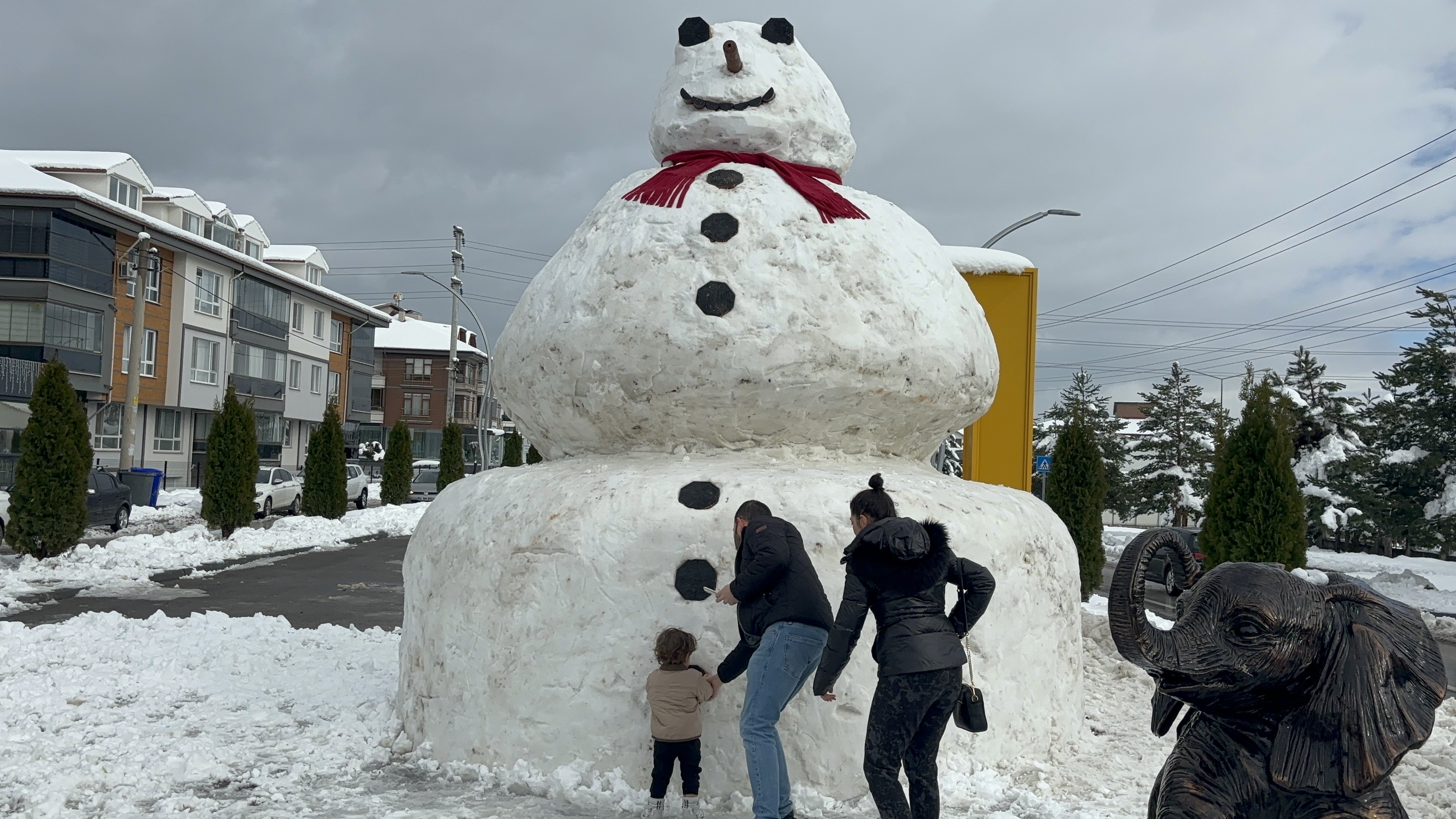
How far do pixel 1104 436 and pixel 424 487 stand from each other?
27.5 m

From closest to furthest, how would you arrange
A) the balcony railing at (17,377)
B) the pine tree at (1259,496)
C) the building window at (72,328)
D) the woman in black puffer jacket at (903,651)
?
the woman in black puffer jacket at (903,651) → the pine tree at (1259,496) → the balcony railing at (17,377) → the building window at (72,328)

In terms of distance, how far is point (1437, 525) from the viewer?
2189cm

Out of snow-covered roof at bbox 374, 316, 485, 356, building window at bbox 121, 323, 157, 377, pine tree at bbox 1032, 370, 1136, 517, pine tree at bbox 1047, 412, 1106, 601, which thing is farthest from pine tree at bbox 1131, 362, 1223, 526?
snow-covered roof at bbox 374, 316, 485, 356

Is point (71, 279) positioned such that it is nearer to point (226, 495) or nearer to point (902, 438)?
point (226, 495)

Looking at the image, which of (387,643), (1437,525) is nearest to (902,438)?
(387,643)

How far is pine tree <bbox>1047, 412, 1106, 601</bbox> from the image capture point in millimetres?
15164

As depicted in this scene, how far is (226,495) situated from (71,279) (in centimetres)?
1474

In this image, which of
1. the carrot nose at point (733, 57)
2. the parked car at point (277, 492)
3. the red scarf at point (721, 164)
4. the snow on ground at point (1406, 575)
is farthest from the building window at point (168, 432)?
the snow on ground at point (1406, 575)

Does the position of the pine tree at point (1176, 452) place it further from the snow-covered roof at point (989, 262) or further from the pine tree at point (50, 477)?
the pine tree at point (50, 477)

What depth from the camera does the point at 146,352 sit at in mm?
32750

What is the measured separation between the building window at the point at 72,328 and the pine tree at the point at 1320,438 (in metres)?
34.6

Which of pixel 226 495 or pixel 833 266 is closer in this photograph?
pixel 833 266

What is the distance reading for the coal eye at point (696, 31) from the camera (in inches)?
251

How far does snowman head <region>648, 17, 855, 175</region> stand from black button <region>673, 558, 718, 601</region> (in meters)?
2.75
